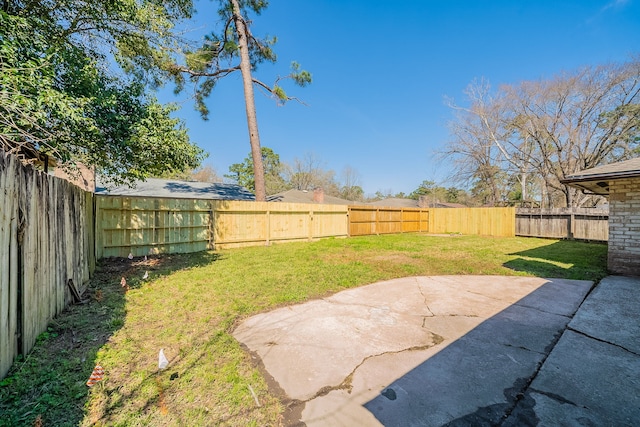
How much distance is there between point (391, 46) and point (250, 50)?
6199 millimetres

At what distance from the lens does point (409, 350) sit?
2256 mm

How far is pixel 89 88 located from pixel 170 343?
374 centimetres

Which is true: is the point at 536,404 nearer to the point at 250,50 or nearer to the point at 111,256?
the point at 111,256

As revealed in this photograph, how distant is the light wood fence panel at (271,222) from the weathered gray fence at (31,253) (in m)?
4.75

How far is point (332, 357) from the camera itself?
2.17 metres

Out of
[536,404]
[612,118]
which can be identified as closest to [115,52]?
[536,404]

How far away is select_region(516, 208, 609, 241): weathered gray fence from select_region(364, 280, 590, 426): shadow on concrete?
34.0ft

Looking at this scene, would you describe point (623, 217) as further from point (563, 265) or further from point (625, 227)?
point (563, 265)

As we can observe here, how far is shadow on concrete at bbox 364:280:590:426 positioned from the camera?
4.96ft

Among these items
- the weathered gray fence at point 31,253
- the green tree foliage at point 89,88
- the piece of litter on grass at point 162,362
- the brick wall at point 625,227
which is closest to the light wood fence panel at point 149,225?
the green tree foliage at point 89,88

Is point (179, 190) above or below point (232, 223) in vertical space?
above

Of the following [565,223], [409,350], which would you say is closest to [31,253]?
[409,350]

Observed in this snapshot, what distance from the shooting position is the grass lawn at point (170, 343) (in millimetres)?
1603

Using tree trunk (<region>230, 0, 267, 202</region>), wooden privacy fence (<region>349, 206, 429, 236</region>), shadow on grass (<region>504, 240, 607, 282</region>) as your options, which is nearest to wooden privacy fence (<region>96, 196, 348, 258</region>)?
tree trunk (<region>230, 0, 267, 202</region>)
